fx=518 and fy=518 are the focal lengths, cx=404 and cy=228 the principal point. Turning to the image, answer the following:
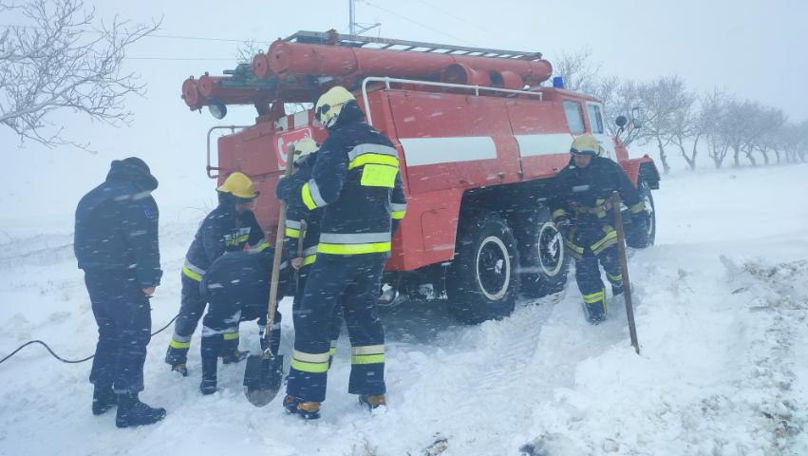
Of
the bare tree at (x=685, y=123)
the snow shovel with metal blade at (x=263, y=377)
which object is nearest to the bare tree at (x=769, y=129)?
the bare tree at (x=685, y=123)

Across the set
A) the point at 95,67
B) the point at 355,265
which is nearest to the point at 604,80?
the point at 95,67

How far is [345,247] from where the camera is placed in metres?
3.29

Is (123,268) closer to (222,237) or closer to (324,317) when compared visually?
(222,237)

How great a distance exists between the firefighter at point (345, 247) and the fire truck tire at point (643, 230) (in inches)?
191

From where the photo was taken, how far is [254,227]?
4391 millimetres

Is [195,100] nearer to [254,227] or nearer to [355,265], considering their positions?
[254,227]

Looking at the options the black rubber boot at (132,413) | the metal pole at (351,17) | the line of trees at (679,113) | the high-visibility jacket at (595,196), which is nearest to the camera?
the black rubber boot at (132,413)

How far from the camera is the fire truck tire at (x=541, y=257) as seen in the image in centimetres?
588

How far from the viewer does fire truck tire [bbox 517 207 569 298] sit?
5.88 m

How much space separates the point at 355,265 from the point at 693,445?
212 cm

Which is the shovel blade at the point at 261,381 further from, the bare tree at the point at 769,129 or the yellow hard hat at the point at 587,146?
the bare tree at the point at 769,129

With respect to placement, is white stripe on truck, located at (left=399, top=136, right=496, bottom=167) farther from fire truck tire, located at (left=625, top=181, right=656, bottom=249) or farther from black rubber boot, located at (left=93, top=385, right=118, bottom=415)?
fire truck tire, located at (left=625, top=181, right=656, bottom=249)

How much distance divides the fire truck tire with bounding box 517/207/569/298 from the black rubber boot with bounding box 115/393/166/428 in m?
3.97

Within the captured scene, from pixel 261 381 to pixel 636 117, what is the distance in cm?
553
